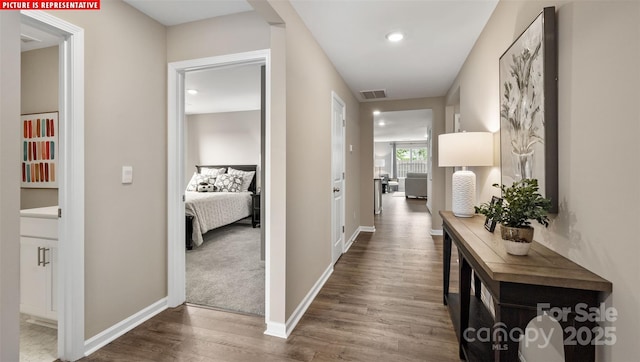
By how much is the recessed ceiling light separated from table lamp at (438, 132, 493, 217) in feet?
3.46

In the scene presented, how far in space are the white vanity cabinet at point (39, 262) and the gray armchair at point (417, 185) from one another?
1001 centimetres

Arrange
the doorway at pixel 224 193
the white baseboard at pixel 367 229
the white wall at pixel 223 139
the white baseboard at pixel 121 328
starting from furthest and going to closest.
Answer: the white wall at pixel 223 139 < the white baseboard at pixel 367 229 < the doorway at pixel 224 193 < the white baseboard at pixel 121 328

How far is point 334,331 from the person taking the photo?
199 centimetres

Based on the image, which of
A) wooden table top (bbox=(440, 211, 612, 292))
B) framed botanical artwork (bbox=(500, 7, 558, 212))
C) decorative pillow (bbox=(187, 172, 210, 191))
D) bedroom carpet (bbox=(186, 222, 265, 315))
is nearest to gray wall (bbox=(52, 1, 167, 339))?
bedroom carpet (bbox=(186, 222, 265, 315))

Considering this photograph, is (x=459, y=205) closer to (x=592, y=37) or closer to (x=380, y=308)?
(x=380, y=308)

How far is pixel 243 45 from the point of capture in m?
2.16

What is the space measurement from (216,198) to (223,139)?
2.21m

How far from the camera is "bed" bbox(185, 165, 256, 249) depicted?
413 cm

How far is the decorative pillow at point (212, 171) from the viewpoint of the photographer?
241 inches

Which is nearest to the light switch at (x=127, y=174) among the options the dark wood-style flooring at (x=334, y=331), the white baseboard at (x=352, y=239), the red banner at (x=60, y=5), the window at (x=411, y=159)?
the red banner at (x=60, y=5)

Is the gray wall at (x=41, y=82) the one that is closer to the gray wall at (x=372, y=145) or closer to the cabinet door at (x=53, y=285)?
the cabinet door at (x=53, y=285)

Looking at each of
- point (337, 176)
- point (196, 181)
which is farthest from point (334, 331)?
point (196, 181)

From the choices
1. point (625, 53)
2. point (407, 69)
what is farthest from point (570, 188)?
point (407, 69)

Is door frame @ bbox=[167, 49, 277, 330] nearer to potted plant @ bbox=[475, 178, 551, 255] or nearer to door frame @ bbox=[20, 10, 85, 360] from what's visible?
door frame @ bbox=[20, 10, 85, 360]
